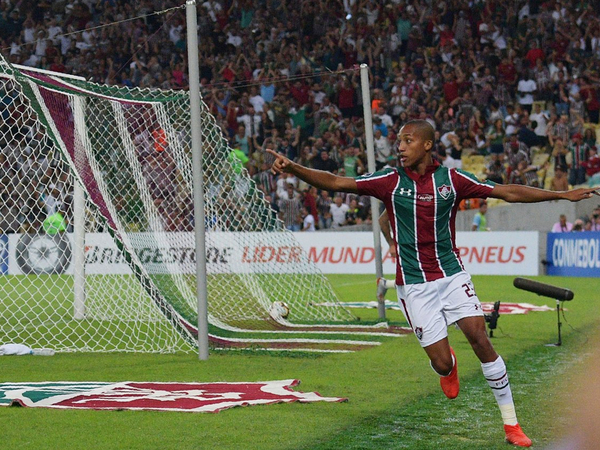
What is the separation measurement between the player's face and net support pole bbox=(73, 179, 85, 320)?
7636 mm

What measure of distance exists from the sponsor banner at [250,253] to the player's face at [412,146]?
518 centimetres

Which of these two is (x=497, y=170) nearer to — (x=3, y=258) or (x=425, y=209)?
(x=3, y=258)

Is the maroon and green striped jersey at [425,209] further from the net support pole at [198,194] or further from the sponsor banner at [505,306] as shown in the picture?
the sponsor banner at [505,306]

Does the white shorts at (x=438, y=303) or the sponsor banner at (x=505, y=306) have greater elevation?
the white shorts at (x=438, y=303)

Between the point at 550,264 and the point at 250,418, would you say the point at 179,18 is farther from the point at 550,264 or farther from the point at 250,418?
the point at 250,418

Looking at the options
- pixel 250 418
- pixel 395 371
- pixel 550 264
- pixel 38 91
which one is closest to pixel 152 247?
pixel 38 91

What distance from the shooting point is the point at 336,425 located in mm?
6656

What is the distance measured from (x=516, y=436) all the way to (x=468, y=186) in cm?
166

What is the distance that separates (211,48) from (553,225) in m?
13.0

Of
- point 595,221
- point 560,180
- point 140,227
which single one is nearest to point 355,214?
point 560,180

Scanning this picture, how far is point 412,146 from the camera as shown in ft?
21.2

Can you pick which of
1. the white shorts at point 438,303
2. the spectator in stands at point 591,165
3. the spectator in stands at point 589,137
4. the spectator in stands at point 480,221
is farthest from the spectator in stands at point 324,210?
the white shorts at point 438,303

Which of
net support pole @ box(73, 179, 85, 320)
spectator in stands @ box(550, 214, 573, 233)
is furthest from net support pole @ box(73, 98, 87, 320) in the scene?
spectator in stands @ box(550, 214, 573, 233)

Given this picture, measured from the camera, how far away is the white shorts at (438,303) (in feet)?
21.0
